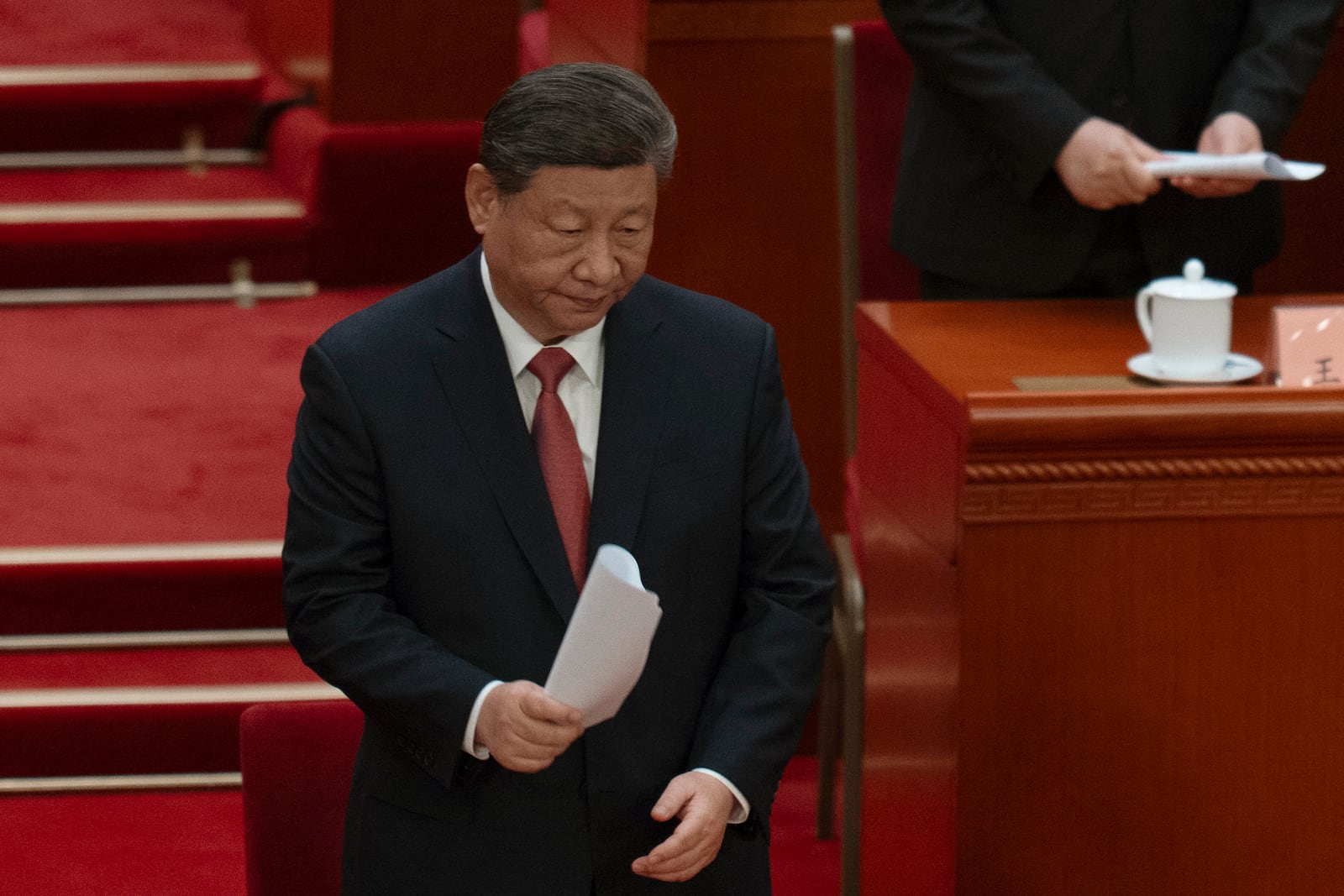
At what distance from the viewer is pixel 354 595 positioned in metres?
1.14

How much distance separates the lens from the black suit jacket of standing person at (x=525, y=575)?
1142mm

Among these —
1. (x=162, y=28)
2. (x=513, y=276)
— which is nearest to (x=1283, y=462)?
(x=513, y=276)

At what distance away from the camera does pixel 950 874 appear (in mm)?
1373

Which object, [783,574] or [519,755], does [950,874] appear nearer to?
[783,574]

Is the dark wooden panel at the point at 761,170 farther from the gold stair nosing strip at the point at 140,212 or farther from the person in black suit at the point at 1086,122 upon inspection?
the gold stair nosing strip at the point at 140,212

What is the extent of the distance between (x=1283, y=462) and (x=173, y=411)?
2055mm

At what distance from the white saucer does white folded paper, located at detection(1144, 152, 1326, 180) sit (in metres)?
0.18

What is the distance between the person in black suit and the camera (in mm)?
1767

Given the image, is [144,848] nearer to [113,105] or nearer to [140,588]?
[140,588]

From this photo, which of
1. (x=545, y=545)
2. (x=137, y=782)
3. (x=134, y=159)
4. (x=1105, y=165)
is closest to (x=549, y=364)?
(x=545, y=545)

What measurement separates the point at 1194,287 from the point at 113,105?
2.89 m

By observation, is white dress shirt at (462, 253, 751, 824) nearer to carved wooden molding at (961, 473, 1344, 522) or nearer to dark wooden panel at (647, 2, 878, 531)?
carved wooden molding at (961, 473, 1344, 522)

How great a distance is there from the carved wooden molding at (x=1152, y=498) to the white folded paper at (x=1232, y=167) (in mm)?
326

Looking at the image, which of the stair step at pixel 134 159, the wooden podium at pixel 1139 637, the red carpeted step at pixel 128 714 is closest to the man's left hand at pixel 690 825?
the wooden podium at pixel 1139 637
